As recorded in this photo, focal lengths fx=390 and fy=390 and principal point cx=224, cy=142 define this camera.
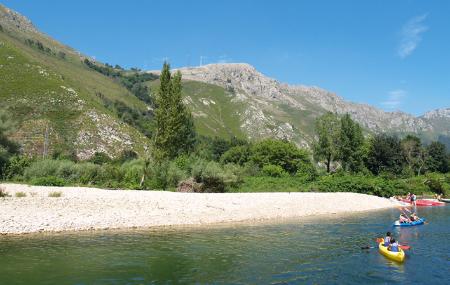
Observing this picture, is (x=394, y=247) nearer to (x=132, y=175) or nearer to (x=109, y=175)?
(x=132, y=175)

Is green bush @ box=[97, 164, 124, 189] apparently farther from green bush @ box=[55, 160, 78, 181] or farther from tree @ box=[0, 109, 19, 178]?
tree @ box=[0, 109, 19, 178]

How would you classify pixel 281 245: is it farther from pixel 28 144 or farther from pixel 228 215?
pixel 28 144

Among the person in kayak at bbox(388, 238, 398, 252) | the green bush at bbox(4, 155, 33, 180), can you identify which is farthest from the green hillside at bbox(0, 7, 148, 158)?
the person in kayak at bbox(388, 238, 398, 252)

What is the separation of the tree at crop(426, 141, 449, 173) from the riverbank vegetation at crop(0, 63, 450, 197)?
16.6 m

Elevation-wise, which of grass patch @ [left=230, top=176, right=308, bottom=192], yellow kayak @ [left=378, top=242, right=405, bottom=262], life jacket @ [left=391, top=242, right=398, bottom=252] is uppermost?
grass patch @ [left=230, top=176, right=308, bottom=192]

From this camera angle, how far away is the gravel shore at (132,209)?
30.5 m

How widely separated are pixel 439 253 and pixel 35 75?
128 m

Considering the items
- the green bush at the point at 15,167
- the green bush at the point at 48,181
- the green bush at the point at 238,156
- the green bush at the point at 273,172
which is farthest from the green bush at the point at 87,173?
the green bush at the point at 238,156

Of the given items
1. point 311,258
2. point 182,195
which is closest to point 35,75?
point 182,195

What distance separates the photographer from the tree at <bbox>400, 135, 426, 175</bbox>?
114 meters

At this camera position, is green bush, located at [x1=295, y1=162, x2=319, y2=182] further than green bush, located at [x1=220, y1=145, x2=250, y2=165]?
No

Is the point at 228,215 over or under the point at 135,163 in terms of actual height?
under

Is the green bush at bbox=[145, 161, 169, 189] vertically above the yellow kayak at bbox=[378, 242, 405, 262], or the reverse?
the green bush at bbox=[145, 161, 169, 189]

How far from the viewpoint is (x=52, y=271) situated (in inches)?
764
